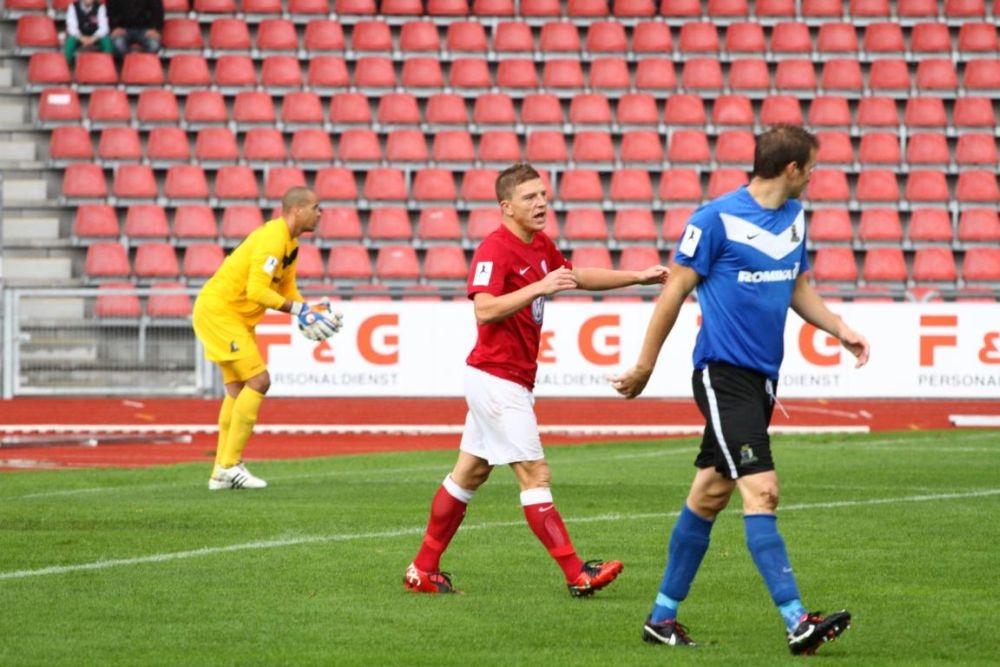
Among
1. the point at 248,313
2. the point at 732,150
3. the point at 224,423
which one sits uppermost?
the point at 732,150

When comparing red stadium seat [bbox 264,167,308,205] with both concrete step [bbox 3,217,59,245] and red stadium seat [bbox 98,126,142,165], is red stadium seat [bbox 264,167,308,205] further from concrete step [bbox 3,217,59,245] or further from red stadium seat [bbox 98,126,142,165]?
concrete step [bbox 3,217,59,245]

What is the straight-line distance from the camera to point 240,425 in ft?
42.4

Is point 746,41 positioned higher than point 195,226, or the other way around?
point 746,41

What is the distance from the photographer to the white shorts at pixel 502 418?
7859 millimetres

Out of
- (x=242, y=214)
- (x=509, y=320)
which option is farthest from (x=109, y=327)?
(x=509, y=320)

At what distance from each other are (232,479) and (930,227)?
1499cm

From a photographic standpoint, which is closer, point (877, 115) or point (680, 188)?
point (680, 188)

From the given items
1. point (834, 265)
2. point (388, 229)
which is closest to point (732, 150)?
point (834, 265)

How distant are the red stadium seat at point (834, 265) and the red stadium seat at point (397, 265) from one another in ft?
18.5

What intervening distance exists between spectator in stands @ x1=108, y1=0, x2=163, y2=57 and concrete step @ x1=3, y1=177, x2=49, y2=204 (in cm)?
262

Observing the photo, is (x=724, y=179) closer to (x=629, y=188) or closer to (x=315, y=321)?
(x=629, y=188)

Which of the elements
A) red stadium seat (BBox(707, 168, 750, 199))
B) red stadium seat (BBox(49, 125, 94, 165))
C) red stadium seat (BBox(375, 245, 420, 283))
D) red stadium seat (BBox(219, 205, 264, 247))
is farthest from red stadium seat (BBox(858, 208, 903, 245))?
red stadium seat (BBox(49, 125, 94, 165))

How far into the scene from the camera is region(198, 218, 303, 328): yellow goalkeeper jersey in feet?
41.5

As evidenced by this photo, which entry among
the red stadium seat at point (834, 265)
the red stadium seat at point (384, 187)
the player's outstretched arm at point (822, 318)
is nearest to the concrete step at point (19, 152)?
the red stadium seat at point (384, 187)
